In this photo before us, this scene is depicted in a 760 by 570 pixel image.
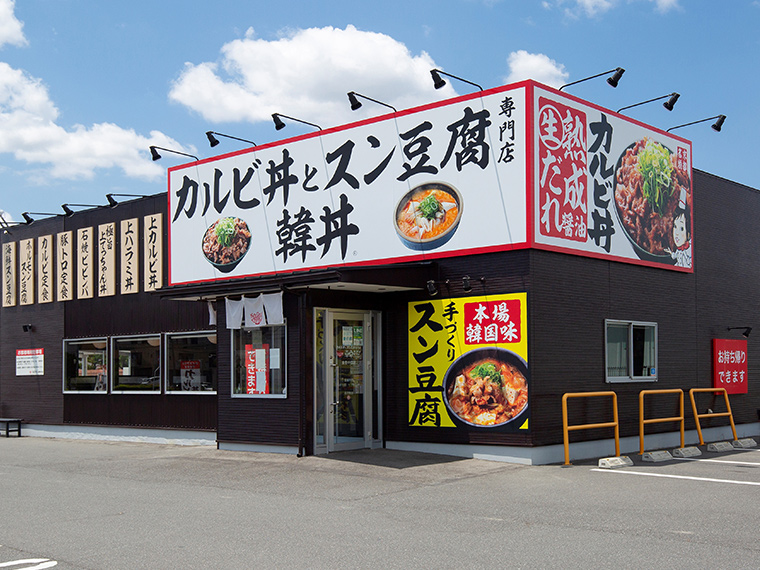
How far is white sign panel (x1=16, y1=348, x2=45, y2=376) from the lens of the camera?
833 inches

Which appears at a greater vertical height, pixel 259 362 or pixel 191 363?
pixel 259 362

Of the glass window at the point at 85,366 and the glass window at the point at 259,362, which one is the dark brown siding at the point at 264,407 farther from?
the glass window at the point at 85,366

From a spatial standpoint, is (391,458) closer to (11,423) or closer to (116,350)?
(116,350)

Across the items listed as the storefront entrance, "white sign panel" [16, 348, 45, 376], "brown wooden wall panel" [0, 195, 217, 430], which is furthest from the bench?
the storefront entrance

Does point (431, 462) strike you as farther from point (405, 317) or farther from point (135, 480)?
point (135, 480)

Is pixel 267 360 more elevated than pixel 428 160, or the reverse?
pixel 428 160

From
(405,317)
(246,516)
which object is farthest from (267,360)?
(246,516)

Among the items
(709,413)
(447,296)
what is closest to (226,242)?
(447,296)

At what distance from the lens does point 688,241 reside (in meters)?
16.4

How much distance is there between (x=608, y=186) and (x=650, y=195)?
1.46m

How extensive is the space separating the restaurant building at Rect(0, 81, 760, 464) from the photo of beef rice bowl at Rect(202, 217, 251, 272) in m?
0.06

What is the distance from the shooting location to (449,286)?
13602 mm

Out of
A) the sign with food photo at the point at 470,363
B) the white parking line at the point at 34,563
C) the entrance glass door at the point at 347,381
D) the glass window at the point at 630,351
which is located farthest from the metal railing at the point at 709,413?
the white parking line at the point at 34,563

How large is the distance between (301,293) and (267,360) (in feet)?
5.13
